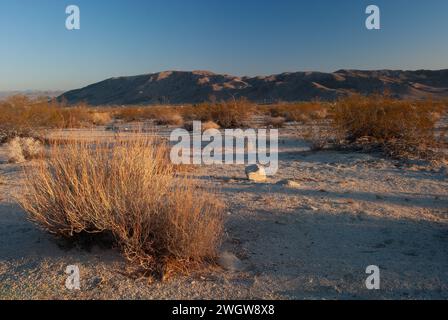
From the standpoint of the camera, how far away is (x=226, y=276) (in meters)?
4.18

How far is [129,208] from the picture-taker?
4504 mm

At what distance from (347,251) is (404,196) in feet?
9.44

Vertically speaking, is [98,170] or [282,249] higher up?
[98,170]

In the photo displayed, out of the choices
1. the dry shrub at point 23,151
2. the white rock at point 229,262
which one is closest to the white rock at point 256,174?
the white rock at point 229,262

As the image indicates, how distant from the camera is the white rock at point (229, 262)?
4357mm

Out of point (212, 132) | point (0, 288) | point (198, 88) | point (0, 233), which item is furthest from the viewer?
point (198, 88)

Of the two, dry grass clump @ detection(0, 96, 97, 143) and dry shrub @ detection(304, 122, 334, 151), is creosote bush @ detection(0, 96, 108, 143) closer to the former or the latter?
dry grass clump @ detection(0, 96, 97, 143)

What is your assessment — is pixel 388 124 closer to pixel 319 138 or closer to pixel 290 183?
pixel 319 138

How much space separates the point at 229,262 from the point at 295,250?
33.6 inches

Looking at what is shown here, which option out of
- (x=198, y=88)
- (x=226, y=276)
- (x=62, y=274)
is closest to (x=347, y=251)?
(x=226, y=276)

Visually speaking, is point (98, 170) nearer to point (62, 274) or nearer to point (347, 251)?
point (62, 274)

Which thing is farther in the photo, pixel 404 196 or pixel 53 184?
pixel 404 196

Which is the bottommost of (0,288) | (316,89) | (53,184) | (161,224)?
(0,288)

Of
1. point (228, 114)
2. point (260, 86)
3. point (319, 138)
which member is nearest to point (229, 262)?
point (319, 138)
